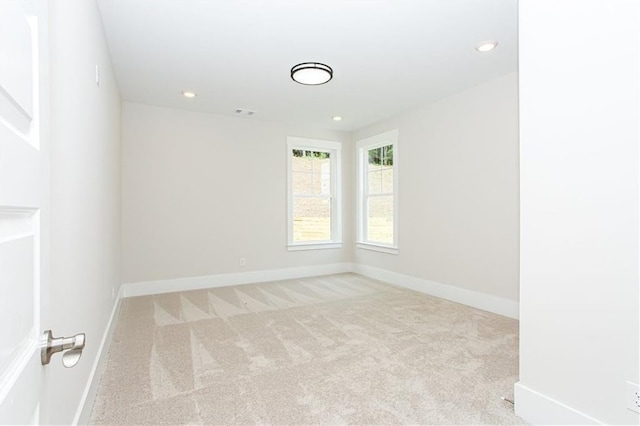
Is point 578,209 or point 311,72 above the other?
point 311,72

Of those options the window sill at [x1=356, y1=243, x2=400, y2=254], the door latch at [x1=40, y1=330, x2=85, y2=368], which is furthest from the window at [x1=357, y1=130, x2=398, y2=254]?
the door latch at [x1=40, y1=330, x2=85, y2=368]

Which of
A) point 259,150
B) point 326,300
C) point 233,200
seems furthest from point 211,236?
point 326,300

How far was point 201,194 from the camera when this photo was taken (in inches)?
195

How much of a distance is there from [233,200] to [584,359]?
448 cm

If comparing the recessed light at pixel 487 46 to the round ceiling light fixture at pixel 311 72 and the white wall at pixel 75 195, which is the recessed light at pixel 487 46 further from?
the white wall at pixel 75 195

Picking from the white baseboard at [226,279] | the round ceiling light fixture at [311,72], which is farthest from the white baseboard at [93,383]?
the round ceiling light fixture at [311,72]

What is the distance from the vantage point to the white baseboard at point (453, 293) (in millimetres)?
3654

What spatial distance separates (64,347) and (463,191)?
164 inches

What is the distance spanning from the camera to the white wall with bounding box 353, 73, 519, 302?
3.67 m

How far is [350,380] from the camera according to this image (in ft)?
7.39

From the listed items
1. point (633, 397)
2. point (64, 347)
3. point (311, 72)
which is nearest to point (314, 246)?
point (311, 72)

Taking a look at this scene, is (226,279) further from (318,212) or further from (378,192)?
(378,192)

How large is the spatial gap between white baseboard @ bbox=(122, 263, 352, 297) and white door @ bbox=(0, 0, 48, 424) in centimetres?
435

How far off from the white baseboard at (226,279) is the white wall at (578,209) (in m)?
4.04
